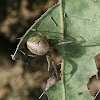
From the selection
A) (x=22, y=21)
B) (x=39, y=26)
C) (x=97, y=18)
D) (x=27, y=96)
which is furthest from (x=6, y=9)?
(x=97, y=18)

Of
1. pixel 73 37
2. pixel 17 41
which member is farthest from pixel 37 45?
pixel 17 41

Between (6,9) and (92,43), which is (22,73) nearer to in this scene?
(6,9)

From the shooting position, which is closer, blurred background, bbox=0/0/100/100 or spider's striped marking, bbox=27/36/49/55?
spider's striped marking, bbox=27/36/49/55

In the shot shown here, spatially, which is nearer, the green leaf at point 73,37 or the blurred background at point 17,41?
the green leaf at point 73,37

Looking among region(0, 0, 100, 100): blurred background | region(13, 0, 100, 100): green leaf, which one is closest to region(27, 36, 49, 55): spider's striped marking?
region(13, 0, 100, 100): green leaf

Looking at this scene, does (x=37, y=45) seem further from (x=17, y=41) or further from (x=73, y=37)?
(x=17, y=41)

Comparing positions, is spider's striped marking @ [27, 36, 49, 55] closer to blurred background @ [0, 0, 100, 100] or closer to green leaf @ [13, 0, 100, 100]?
green leaf @ [13, 0, 100, 100]

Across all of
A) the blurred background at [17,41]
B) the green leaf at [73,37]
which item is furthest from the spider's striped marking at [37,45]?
the blurred background at [17,41]

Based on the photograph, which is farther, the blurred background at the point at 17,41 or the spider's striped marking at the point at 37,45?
the blurred background at the point at 17,41

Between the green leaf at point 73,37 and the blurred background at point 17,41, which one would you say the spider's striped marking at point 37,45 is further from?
the blurred background at point 17,41

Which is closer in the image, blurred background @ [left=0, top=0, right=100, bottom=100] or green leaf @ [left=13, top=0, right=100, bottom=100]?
green leaf @ [left=13, top=0, right=100, bottom=100]
